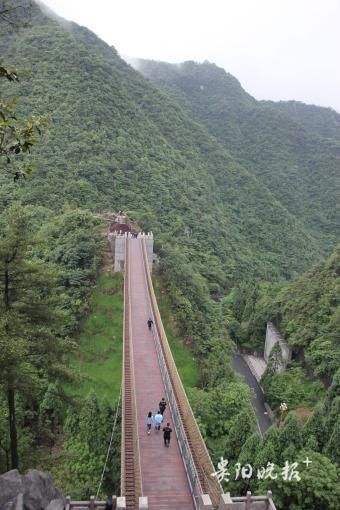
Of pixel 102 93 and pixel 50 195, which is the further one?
pixel 102 93

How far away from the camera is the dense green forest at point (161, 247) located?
1558 cm

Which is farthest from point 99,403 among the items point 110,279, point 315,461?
point 110,279

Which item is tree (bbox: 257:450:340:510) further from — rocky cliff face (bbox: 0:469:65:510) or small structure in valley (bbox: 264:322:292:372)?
small structure in valley (bbox: 264:322:292:372)

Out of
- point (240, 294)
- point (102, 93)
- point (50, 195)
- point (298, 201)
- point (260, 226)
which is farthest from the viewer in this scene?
point (298, 201)

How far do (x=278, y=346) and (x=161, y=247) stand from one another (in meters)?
12.5

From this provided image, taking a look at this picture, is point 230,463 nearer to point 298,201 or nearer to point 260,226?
point 260,226

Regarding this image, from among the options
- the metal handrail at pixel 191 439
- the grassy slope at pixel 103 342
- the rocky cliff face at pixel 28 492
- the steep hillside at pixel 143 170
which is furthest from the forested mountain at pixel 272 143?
the rocky cliff face at pixel 28 492

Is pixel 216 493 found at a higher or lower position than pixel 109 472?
higher

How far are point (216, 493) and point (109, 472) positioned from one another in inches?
353

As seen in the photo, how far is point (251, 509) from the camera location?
42.6ft

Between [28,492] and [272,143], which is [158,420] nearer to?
[28,492]

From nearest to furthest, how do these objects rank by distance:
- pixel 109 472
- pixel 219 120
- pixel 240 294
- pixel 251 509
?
1. pixel 251 509
2. pixel 109 472
3. pixel 240 294
4. pixel 219 120

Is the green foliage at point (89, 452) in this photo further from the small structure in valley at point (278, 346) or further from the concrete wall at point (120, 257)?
the small structure in valley at point (278, 346)

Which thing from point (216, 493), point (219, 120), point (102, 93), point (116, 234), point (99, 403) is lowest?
point (99, 403)
